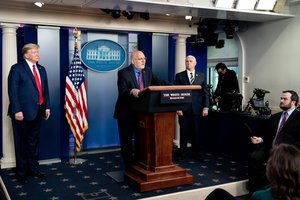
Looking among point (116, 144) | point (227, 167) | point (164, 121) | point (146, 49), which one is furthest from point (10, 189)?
point (146, 49)

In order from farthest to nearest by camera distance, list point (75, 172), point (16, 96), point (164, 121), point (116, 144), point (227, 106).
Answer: point (116, 144)
point (227, 106)
point (75, 172)
point (16, 96)
point (164, 121)

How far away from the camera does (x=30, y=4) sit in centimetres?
469

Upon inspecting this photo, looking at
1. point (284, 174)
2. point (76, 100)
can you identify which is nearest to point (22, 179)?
point (76, 100)

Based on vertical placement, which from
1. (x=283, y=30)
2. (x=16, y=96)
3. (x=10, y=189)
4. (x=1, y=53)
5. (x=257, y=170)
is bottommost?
(x=10, y=189)

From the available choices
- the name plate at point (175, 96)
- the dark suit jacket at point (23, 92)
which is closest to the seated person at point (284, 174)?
the name plate at point (175, 96)

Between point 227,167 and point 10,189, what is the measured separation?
282 cm

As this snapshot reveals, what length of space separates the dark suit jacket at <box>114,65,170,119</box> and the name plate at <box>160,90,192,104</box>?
19.2 inches

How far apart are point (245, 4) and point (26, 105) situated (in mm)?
3331

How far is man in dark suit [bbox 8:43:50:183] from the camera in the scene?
12.8 ft

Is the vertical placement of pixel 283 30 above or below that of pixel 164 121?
above

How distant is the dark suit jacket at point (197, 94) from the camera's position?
492 centimetres

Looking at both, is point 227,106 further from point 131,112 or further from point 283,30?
point 131,112

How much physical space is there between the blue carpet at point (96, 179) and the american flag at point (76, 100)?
1.75ft

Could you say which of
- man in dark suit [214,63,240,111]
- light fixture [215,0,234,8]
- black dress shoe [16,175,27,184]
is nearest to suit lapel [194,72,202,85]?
man in dark suit [214,63,240,111]
